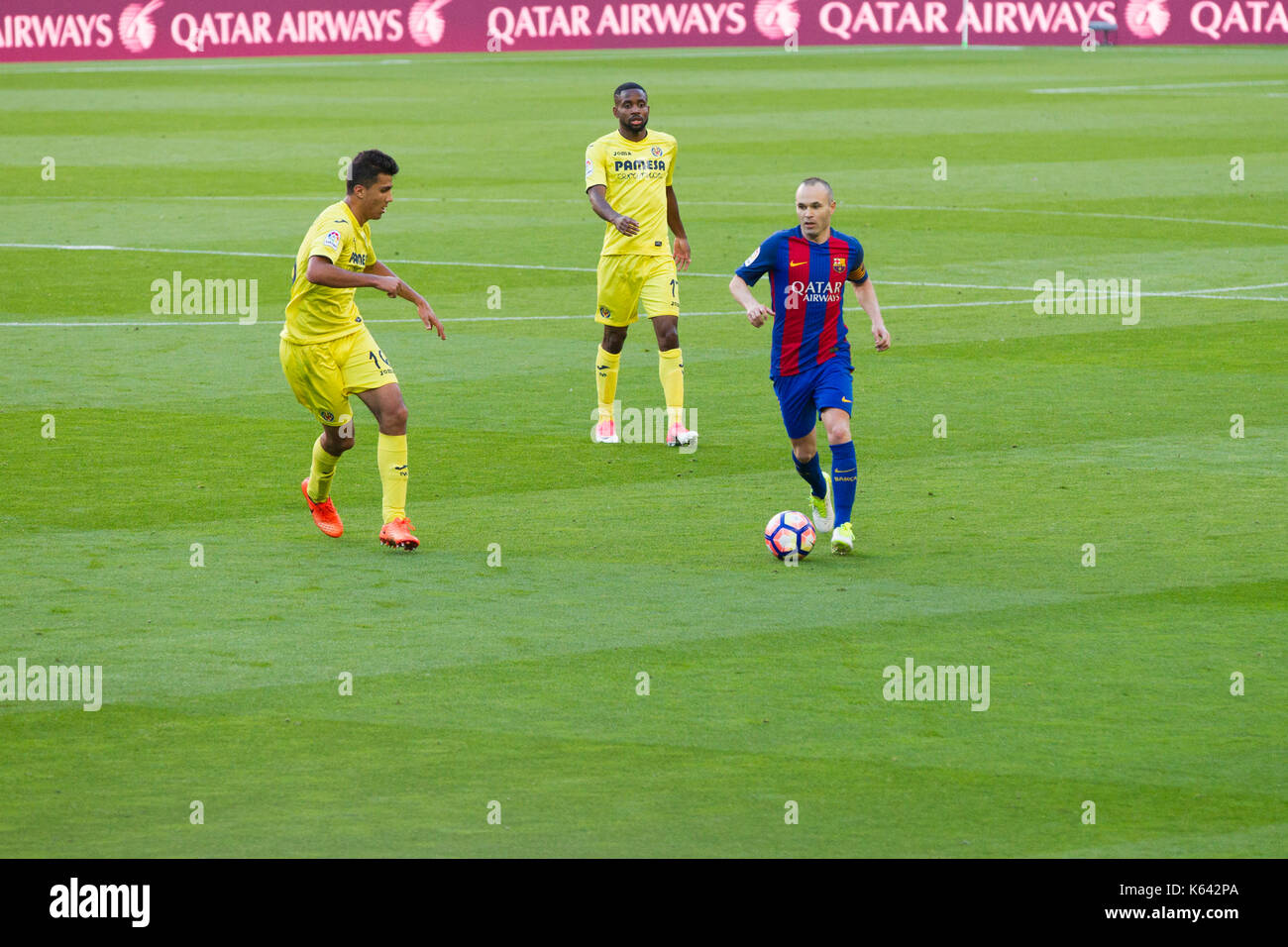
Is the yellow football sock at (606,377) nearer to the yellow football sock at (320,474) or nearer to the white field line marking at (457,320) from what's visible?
the yellow football sock at (320,474)

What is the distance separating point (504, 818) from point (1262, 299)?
13028 millimetres

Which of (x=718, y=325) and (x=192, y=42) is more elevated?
(x=192, y=42)

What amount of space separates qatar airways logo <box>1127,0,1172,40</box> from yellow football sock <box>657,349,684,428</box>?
137ft

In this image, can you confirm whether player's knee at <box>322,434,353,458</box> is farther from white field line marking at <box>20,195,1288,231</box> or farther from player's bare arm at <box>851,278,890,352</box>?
white field line marking at <box>20,195,1288,231</box>

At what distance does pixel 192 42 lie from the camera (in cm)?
4941

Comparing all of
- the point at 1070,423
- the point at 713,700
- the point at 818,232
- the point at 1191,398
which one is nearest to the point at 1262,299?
the point at 1191,398

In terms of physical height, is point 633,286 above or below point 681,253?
below

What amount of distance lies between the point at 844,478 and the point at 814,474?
21.6 inches

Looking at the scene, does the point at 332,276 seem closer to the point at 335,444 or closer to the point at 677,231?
the point at 335,444

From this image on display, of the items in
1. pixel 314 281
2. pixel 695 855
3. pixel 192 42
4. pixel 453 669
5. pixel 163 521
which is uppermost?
pixel 192 42

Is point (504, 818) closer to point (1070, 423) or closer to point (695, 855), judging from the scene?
point (695, 855)

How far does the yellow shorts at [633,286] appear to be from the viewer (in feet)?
44.3

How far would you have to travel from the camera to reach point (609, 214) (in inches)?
521

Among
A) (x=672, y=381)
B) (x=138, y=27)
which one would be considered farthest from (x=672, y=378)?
(x=138, y=27)
